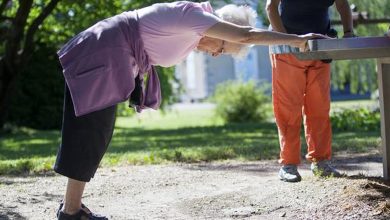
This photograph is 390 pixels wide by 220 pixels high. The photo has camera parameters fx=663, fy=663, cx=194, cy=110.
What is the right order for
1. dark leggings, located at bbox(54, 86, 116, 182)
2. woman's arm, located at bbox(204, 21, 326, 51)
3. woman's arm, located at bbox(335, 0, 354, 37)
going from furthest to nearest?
woman's arm, located at bbox(335, 0, 354, 37)
dark leggings, located at bbox(54, 86, 116, 182)
woman's arm, located at bbox(204, 21, 326, 51)

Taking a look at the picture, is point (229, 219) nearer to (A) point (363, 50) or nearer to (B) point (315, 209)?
(B) point (315, 209)

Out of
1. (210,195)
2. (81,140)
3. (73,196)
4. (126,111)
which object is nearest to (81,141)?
(81,140)

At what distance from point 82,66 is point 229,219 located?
4.64 feet

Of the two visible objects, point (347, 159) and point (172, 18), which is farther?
point (347, 159)

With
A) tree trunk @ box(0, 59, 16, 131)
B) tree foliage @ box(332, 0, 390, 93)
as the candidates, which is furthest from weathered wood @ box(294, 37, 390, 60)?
tree foliage @ box(332, 0, 390, 93)

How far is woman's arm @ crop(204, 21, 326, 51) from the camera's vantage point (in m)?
3.72

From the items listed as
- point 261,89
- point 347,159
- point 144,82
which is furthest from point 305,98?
point 261,89

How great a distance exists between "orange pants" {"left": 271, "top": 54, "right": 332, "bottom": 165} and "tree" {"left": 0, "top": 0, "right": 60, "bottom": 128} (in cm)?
911

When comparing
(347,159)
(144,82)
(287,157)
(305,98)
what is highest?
(144,82)

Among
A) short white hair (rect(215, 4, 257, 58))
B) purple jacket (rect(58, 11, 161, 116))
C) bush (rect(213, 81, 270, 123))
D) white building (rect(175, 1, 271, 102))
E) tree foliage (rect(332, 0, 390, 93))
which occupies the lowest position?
white building (rect(175, 1, 271, 102))

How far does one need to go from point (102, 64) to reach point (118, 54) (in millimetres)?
110

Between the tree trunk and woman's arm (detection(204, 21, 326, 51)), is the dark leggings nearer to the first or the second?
woman's arm (detection(204, 21, 326, 51))

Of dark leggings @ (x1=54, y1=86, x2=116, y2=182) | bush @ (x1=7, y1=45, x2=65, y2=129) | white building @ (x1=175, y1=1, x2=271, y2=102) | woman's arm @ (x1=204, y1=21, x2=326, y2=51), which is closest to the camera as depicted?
woman's arm @ (x1=204, y1=21, x2=326, y2=51)

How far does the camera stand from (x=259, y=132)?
13.5 m
